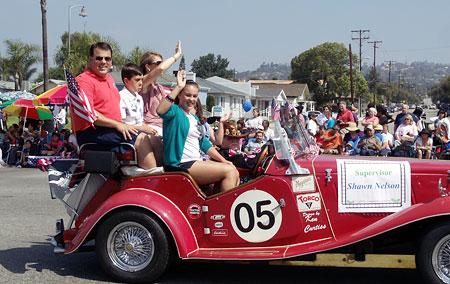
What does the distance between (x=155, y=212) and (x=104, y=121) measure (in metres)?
1.01

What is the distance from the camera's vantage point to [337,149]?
41.3 ft

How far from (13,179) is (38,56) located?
30.9m

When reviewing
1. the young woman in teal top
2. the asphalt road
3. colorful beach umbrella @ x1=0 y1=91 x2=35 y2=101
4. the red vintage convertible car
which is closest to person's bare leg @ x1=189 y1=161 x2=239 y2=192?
the young woman in teal top

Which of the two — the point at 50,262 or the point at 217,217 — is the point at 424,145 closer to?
the point at 217,217

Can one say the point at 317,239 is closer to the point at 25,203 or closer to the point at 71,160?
the point at 71,160

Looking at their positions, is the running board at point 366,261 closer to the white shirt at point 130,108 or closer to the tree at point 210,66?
the white shirt at point 130,108

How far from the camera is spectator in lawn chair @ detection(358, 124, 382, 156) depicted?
12.5m

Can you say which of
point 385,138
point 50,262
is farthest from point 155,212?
point 385,138

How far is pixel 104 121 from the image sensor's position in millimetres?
5441

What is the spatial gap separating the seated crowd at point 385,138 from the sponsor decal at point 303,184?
667 cm

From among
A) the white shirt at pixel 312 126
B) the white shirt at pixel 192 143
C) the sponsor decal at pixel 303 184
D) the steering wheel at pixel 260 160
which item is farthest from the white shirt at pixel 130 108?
the white shirt at pixel 312 126

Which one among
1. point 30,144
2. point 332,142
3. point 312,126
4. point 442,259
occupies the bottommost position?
point 30,144

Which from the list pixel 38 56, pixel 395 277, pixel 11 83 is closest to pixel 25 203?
pixel 395 277

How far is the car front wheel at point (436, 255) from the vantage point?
467 cm
